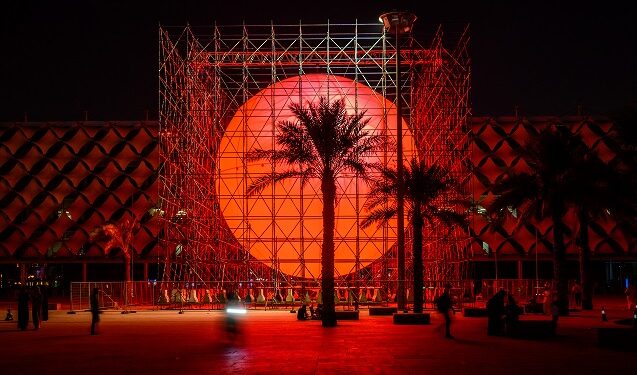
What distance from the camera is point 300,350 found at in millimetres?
16094

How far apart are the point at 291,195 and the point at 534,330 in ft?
57.5

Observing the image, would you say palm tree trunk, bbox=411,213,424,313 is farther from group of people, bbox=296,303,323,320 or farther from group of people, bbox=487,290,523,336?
group of people, bbox=487,290,523,336

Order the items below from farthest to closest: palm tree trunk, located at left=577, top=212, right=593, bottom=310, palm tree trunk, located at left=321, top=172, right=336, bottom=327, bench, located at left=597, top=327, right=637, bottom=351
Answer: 1. palm tree trunk, located at left=577, top=212, right=593, bottom=310
2. palm tree trunk, located at left=321, top=172, right=336, bottom=327
3. bench, located at left=597, top=327, right=637, bottom=351

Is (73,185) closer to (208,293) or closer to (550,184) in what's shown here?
(208,293)

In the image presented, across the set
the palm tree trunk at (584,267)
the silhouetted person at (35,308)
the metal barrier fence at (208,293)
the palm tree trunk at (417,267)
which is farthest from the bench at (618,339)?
the palm tree trunk at (584,267)

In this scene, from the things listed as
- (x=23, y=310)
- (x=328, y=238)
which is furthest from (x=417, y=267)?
(x=23, y=310)

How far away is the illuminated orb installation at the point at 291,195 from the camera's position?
34469 millimetres

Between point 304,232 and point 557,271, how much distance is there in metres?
11.4

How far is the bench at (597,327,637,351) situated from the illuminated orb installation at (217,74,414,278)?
17.9m

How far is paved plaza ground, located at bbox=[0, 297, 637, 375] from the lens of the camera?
1340 cm

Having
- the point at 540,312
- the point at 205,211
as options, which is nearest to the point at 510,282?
the point at 540,312

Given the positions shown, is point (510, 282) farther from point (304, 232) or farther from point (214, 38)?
point (214, 38)

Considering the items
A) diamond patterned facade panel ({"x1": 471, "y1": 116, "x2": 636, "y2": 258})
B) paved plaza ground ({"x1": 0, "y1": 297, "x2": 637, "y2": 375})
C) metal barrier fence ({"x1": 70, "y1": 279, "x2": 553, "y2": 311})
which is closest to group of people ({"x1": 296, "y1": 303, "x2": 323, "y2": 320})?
paved plaza ground ({"x1": 0, "y1": 297, "x2": 637, "y2": 375})

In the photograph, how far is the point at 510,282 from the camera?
34.5 metres
